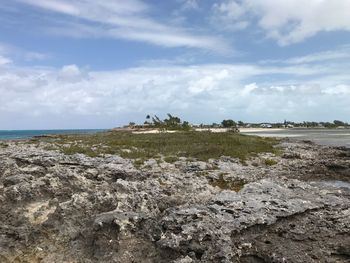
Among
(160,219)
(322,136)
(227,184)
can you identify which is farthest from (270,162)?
(322,136)

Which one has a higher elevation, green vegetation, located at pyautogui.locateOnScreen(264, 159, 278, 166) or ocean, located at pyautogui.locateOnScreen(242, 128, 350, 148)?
green vegetation, located at pyautogui.locateOnScreen(264, 159, 278, 166)

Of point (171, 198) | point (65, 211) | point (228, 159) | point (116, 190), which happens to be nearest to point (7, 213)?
point (65, 211)

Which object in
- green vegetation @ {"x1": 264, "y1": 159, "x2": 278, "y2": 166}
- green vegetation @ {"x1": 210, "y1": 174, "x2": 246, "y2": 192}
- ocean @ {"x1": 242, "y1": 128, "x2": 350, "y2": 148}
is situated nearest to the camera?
green vegetation @ {"x1": 210, "y1": 174, "x2": 246, "y2": 192}

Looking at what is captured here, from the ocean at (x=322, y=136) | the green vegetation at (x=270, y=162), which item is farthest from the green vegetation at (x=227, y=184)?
the ocean at (x=322, y=136)

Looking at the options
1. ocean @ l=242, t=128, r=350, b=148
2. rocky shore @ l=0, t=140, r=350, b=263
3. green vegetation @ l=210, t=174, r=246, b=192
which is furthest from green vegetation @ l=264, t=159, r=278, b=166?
ocean @ l=242, t=128, r=350, b=148

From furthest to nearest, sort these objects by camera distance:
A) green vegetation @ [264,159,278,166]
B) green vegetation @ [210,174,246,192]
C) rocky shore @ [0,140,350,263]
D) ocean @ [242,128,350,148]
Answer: ocean @ [242,128,350,148] → green vegetation @ [264,159,278,166] → green vegetation @ [210,174,246,192] → rocky shore @ [0,140,350,263]

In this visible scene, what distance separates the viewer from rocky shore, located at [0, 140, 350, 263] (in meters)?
14.4

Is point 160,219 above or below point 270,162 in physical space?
below

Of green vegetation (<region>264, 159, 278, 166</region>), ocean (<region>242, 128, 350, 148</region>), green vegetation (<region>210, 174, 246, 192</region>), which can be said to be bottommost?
ocean (<region>242, 128, 350, 148</region>)

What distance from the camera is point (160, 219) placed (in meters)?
16.1

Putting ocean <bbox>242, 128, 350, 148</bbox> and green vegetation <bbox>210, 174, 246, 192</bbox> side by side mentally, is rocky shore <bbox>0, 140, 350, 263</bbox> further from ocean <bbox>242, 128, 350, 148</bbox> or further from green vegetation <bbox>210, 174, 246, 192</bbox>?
ocean <bbox>242, 128, 350, 148</bbox>

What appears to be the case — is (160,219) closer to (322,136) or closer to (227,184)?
(227,184)

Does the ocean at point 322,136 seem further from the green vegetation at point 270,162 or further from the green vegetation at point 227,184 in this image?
the green vegetation at point 227,184

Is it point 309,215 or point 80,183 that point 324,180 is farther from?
point 80,183
